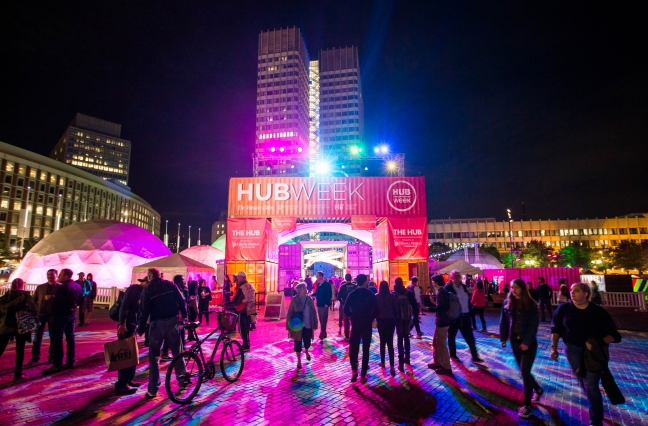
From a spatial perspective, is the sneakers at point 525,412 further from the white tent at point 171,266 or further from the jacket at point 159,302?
the white tent at point 171,266

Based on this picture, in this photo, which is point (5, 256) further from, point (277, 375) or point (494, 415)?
point (494, 415)

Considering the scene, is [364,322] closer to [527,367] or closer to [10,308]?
[527,367]

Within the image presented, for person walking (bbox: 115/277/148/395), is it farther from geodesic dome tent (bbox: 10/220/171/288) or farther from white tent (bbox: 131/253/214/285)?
geodesic dome tent (bbox: 10/220/171/288)

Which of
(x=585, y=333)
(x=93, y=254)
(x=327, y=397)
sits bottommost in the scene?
(x=327, y=397)

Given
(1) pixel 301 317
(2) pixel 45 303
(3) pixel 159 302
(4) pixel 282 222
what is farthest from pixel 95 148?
(3) pixel 159 302

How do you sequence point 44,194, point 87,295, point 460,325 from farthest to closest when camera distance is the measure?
point 44,194 → point 87,295 → point 460,325

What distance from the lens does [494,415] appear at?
457 cm

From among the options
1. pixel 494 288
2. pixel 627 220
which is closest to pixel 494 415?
pixel 494 288

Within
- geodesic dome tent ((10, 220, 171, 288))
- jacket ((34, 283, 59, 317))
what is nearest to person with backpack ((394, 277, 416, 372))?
jacket ((34, 283, 59, 317))

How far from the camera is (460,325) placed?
7480 millimetres

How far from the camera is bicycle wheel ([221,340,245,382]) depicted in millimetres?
6062

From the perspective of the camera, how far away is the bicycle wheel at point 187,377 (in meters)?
5.14

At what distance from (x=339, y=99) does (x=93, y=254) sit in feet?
344

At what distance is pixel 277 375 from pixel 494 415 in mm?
3596
